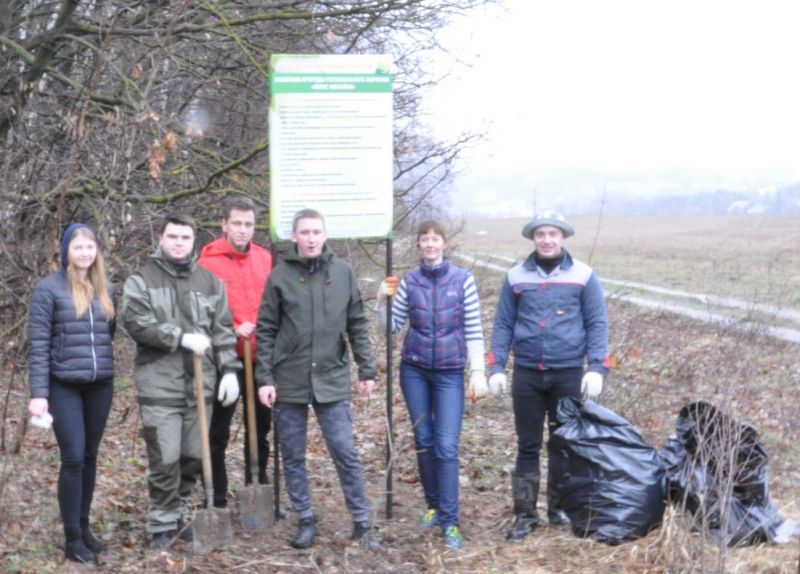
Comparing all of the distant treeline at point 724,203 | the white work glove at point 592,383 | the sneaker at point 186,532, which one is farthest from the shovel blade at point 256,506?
the distant treeline at point 724,203

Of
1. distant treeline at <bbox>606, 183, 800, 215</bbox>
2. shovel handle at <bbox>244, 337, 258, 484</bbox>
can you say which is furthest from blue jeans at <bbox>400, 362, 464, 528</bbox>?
distant treeline at <bbox>606, 183, 800, 215</bbox>

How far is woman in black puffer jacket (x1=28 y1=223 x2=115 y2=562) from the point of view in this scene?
4703 millimetres

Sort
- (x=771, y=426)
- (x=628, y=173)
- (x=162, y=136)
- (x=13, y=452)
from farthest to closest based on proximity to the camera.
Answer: (x=628, y=173), (x=771, y=426), (x=162, y=136), (x=13, y=452)

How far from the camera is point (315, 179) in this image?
5.73 metres

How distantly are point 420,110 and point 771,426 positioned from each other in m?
5.63

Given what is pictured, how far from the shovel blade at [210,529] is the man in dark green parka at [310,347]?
0.41 meters

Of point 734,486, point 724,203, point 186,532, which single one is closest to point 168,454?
point 186,532

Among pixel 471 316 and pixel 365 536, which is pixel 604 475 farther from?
pixel 365 536

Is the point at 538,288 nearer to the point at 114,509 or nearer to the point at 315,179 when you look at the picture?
the point at 315,179

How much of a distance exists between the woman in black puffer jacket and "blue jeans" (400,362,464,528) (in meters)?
1.73

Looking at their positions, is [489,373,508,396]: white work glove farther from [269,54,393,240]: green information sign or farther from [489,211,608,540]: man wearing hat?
[269,54,393,240]: green information sign

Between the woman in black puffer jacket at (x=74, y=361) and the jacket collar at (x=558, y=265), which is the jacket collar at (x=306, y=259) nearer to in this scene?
the woman in black puffer jacket at (x=74, y=361)

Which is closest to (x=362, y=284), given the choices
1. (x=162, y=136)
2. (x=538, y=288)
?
(x=162, y=136)

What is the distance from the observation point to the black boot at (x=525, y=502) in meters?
5.68
